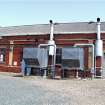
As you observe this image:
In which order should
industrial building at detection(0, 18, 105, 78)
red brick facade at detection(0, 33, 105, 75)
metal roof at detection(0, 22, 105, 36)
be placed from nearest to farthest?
industrial building at detection(0, 18, 105, 78), red brick facade at detection(0, 33, 105, 75), metal roof at detection(0, 22, 105, 36)

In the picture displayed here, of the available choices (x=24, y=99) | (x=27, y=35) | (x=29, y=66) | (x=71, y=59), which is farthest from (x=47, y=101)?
(x=27, y=35)

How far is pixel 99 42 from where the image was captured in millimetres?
24422

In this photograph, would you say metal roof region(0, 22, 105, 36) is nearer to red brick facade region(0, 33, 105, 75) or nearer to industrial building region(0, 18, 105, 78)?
industrial building region(0, 18, 105, 78)

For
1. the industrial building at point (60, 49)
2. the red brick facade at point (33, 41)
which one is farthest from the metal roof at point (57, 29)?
the red brick facade at point (33, 41)

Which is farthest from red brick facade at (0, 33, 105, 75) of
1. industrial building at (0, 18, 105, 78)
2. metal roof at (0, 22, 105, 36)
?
metal roof at (0, 22, 105, 36)

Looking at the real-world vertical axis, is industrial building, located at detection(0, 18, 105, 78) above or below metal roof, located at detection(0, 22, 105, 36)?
below

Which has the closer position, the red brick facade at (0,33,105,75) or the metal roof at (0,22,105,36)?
the red brick facade at (0,33,105,75)

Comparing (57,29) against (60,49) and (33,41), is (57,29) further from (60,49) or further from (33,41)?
(60,49)

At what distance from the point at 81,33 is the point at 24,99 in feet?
50.9

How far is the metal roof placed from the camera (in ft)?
86.8

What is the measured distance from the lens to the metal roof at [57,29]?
26.5 m

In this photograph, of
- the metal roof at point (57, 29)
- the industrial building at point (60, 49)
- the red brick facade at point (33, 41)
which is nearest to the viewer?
the industrial building at point (60, 49)

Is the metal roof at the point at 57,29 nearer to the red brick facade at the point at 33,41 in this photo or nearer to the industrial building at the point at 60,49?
the industrial building at the point at 60,49

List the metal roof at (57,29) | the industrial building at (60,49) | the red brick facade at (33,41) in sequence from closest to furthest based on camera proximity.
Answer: the industrial building at (60,49) → the red brick facade at (33,41) → the metal roof at (57,29)
